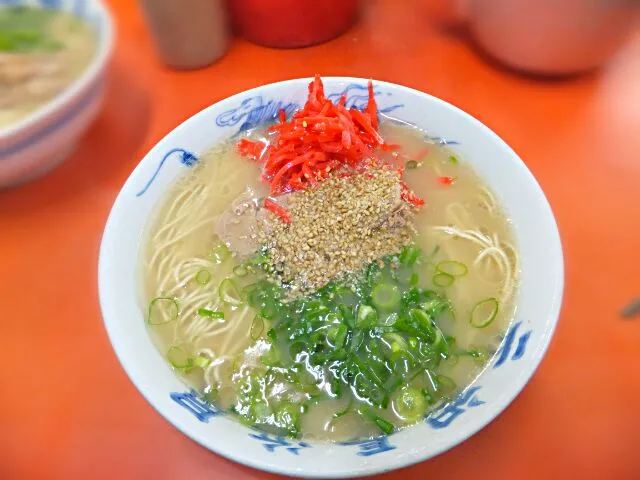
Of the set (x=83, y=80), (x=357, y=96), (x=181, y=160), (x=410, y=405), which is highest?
(x=83, y=80)

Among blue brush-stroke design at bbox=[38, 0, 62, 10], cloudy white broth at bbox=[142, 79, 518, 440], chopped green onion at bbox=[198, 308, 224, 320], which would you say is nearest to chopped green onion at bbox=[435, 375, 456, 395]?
cloudy white broth at bbox=[142, 79, 518, 440]

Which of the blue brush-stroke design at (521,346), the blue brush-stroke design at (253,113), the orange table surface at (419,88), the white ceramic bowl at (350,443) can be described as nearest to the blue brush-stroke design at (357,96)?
the white ceramic bowl at (350,443)

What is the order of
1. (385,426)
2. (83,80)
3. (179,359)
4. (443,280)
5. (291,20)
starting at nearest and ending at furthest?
(83,80), (385,426), (179,359), (443,280), (291,20)

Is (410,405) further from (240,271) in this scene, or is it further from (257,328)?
(240,271)

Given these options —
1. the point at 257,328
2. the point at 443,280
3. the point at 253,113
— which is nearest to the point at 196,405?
the point at 257,328

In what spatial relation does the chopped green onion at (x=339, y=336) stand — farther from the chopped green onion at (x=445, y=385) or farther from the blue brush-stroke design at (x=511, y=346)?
the blue brush-stroke design at (x=511, y=346)

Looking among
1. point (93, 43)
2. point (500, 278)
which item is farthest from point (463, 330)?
point (93, 43)
